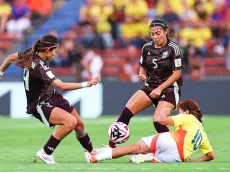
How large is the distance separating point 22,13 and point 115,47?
3585 mm

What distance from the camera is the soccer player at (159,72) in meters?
12.5

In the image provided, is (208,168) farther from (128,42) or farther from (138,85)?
(128,42)

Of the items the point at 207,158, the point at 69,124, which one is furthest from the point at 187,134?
the point at 69,124

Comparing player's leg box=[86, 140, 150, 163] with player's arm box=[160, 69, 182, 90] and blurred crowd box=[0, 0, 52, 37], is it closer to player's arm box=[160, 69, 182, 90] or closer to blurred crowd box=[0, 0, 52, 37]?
player's arm box=[160, 69, 182, 90]

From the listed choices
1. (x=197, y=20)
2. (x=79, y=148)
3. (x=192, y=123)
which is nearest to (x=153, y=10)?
(x=197, y=20)

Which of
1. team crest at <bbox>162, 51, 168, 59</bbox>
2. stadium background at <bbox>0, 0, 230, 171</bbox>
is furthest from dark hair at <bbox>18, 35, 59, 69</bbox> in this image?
stadium background at <bbox>0, 0, 230, 171</bbox>

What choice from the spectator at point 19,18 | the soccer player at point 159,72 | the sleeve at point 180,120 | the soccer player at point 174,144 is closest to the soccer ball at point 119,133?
the soccer player at point 159,72

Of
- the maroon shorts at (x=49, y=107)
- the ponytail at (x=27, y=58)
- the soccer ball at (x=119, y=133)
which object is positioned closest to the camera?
the ponytail at (x=27, y=58)

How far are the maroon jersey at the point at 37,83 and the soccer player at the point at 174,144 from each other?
122cm

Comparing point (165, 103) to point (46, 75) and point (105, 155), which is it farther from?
point (46, 75)

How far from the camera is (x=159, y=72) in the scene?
12.8 meters

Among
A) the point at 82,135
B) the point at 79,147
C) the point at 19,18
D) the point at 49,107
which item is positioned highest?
the point at 19,18

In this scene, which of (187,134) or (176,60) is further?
(176,60)

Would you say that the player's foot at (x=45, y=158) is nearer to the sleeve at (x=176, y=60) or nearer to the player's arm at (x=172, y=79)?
the player's arm at (x=172, y=79)
